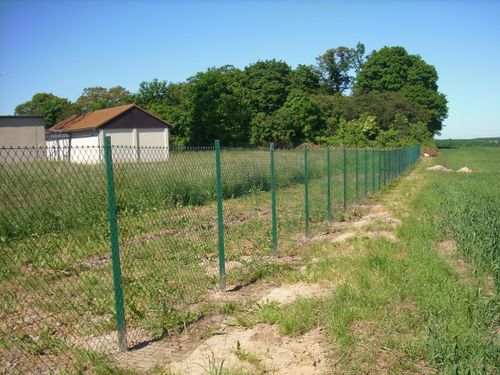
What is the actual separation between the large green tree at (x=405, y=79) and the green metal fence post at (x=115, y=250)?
3088 inches

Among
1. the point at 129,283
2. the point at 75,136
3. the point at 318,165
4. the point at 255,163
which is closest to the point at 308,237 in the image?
the point at 255,163

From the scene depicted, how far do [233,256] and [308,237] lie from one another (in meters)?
2.50

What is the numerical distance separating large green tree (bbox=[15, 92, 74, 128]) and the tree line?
0.17 m

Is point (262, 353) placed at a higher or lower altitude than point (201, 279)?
lower

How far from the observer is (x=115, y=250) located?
427 cm

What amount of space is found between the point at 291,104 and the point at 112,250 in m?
56.3

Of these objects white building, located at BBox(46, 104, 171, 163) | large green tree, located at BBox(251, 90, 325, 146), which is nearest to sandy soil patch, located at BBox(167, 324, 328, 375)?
white building, located at BBox(46, 104, 171, 163)

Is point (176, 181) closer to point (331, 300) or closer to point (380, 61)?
point (331, 300)

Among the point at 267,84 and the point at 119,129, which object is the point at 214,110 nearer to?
the point at 267,84

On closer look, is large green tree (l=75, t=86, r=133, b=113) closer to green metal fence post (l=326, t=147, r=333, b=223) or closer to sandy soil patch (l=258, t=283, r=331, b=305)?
green metal fence post (l=326, t=147, r=333, b=223)

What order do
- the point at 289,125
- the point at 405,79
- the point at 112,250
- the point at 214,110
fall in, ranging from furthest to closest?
the point at 405,79, the point at 289,125, the point at 214,110, the point at 112,250

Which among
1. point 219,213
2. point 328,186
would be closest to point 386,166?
point 328,186

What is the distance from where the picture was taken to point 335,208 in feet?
42.1

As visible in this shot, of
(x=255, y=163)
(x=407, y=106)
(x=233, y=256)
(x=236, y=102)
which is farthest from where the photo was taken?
(x=407, y=106)
